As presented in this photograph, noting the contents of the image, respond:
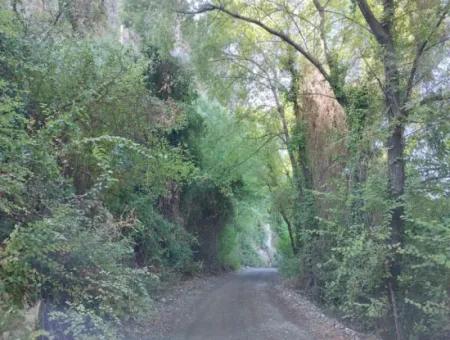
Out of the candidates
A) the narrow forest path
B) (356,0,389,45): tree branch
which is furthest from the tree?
the narrow forest path

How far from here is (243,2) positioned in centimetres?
1491

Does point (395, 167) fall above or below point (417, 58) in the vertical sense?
below

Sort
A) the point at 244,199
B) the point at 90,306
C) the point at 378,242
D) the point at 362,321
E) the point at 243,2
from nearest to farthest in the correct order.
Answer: the point at 90,306 → the point at 378,242 → the point at 362,321 → the point at 243,2 → the point at 244,199

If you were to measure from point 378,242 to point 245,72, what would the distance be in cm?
1033

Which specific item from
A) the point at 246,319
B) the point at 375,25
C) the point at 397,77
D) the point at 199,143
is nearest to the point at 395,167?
the point at 397,77

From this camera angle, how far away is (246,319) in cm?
1245

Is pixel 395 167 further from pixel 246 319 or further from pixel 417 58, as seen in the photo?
pixel 246 319

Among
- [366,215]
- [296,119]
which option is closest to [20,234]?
[366,215]

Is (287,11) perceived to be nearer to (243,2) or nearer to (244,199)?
(243,2)

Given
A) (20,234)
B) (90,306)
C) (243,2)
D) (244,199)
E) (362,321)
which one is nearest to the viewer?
(20,234)

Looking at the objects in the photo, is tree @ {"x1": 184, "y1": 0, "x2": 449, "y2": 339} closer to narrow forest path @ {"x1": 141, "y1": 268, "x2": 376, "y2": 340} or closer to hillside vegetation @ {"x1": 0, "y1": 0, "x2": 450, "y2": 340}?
hillside vegetation @ {"x1": 0, "y1": 0, "x2": 450, "y2": 340}

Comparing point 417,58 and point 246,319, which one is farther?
point 246,319

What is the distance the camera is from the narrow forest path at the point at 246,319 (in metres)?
10.6

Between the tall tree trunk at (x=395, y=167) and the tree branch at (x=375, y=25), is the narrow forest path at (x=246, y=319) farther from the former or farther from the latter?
the tree branch at (x=375, y=25)
